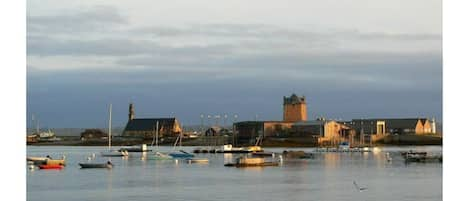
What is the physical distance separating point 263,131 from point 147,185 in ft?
130

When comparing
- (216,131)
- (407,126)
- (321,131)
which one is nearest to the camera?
(321,131)

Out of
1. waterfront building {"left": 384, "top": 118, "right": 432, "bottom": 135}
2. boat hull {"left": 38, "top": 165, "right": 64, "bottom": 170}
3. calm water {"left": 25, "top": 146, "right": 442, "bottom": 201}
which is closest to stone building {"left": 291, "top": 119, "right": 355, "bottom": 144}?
waterfront building {"left": 384, "top": 118, "right": 432, "bottom": 135}

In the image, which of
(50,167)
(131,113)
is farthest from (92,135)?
(50,167)

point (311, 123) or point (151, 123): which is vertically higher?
point (311, 123)

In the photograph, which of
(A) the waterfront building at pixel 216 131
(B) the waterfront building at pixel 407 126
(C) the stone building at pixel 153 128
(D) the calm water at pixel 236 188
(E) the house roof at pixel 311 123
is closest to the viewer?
(D) the calm water at pixel 236 188

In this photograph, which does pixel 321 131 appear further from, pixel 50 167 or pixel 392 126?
pixel 50 167

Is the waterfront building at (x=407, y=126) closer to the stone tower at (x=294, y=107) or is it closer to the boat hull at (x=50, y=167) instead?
the stone tower at (x=294, y=107)

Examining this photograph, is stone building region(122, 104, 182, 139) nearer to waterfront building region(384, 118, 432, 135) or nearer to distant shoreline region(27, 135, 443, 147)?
distant shoreline region(27, 135, 443, 147)

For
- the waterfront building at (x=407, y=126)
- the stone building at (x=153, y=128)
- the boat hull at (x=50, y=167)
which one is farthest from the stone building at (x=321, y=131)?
the boat hull at (x=50, y=167)

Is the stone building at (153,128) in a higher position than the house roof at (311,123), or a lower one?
lower

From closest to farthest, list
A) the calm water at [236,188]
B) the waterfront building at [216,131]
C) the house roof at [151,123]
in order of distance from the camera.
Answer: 1. the calm water at [236,188]
2. the waterfront building at [216,131]
3. the house roof at [151,123]

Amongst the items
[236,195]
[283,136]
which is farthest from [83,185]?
[283,136]

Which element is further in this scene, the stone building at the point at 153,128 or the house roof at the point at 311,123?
the stone building at the point at 153,128
